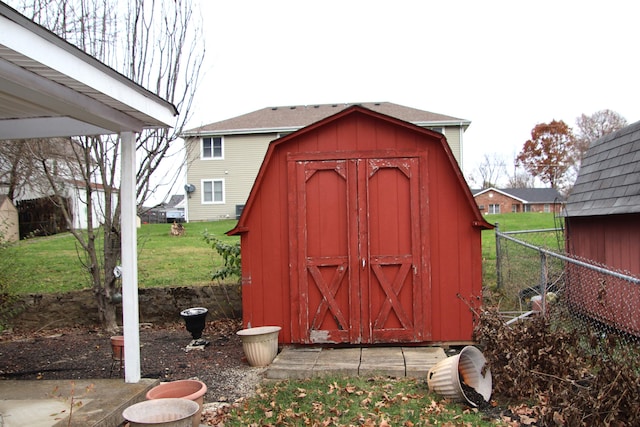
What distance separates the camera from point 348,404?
4.70 metres

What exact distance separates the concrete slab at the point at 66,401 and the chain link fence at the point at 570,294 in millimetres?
4233

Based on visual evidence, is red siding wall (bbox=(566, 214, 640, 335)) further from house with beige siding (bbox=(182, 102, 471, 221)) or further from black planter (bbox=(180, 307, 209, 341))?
house with beige siding (bbox=(182, 102, 471, 221))

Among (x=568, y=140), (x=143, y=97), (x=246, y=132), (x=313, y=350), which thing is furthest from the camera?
(x=568, y=140)

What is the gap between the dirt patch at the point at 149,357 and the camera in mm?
5676

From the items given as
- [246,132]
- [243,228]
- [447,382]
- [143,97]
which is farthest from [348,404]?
[246,132]

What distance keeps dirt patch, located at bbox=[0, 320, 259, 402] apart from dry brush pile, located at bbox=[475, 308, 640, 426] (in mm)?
2598

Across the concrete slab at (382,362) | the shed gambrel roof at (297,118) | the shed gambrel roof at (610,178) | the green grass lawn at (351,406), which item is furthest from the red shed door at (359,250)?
the shed gambrel roof at (297,118)

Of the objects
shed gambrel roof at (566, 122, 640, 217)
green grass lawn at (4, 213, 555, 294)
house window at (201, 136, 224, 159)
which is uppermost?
house window at (201, 136, 224, 159)

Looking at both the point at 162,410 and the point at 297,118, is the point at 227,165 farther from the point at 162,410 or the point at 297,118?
the point at 162,410

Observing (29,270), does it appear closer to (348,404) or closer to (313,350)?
(313,350)

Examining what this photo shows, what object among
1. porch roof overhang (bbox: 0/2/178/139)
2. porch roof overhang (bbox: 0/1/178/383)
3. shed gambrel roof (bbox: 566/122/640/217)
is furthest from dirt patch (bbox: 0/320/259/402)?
shed gambrel roof (bbox: 566/122/640/217)

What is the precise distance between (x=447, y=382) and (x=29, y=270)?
30.5 ft

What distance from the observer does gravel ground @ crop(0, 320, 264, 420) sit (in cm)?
565

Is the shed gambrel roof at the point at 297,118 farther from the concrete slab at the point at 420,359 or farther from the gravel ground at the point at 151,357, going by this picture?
the concrete slab at the point at 420,359
